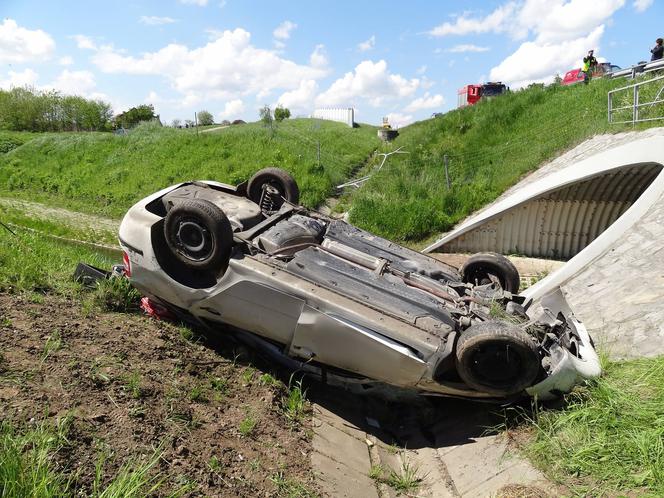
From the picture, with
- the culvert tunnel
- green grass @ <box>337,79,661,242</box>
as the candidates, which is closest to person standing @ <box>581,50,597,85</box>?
green grass @ <box>337,79,661,242</box>

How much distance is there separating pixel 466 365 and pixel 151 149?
67.9 feet

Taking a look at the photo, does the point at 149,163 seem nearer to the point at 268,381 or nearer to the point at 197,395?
the point at 268,381

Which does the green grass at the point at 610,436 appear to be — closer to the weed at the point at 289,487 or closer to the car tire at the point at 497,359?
the car tire at the point at 497,359

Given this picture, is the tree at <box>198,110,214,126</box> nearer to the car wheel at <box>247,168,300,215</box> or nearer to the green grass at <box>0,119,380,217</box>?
the green grass at <box>0,119,380,217</box>

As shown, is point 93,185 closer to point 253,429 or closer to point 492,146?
point 492,146

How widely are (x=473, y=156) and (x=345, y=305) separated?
12.1 metres

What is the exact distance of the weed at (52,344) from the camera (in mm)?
3974

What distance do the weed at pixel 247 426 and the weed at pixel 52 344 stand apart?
1520 mm

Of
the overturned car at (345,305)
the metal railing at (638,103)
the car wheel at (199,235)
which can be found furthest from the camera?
the metal railing at (638,103)

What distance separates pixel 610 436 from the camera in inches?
136

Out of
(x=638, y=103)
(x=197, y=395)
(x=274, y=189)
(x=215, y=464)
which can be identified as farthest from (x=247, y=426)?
(x=638, y=103)

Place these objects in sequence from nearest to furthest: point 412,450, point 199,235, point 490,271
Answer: point 412,450 < point 199,235 < point 490,271

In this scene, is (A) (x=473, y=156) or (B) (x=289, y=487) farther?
(A) (x=473, y=156)

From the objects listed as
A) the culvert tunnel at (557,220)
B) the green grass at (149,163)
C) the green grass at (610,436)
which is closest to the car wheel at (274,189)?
the green grass at (610,436)
